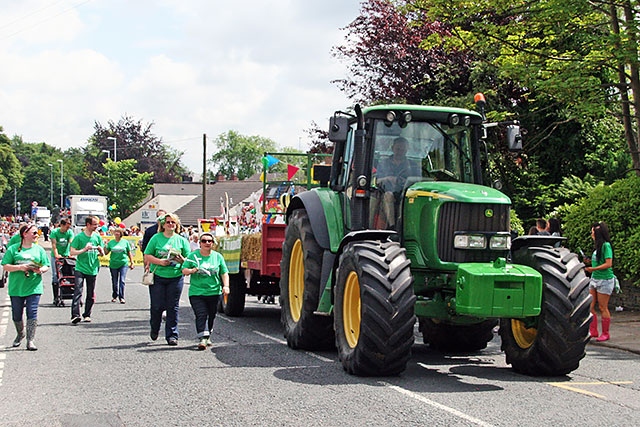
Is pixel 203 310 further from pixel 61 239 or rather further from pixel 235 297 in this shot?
pixel 61 239

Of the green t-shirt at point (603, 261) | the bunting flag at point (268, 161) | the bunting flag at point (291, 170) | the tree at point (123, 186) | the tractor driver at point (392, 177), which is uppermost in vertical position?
the tree at point (123, 186)

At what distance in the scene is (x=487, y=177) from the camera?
11.3m

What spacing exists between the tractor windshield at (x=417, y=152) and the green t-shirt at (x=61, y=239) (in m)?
9.29

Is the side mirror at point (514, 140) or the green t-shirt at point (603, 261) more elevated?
the side mirror at point (514, 140)

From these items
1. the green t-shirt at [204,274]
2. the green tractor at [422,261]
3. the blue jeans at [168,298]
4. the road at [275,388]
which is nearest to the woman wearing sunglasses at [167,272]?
the blue jeans at [168,298]

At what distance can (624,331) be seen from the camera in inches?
555

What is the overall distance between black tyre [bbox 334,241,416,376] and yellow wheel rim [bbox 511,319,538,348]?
143cm

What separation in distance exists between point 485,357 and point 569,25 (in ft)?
28.9

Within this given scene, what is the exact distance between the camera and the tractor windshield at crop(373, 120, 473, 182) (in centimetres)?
1050

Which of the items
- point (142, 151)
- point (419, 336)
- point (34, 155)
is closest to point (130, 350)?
point (419, 336)

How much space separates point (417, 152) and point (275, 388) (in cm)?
339

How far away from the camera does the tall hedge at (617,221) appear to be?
16.3m

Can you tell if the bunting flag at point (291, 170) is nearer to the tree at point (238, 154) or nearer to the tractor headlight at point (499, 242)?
the tractor headlight at point (499, 242)

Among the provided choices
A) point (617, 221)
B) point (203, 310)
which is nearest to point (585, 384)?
point (203, 310)
